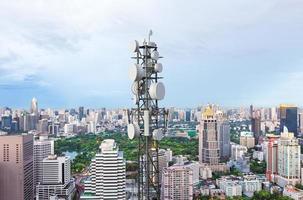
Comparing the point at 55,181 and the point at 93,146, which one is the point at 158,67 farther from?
the point at 93,146

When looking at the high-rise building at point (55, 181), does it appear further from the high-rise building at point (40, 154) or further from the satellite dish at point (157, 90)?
the satellite dish at point (157, 90)

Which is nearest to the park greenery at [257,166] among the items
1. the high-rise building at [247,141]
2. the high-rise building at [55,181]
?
the high-rise building at [247,141]

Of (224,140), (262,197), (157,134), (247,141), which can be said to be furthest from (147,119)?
(247,141)

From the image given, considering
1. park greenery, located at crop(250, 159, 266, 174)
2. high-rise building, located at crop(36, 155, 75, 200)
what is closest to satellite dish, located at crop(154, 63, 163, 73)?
high-rise building, located at crop(36, 155, 75, 200)

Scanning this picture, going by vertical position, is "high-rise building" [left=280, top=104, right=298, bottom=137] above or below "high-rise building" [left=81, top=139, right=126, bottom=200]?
above

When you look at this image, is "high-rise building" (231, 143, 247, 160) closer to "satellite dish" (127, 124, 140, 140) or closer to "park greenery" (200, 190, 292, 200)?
"park greenery" (200, 190, 292, 200)

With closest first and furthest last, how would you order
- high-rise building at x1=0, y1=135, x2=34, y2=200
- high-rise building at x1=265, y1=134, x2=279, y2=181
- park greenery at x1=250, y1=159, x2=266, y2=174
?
high-rise building at x1=0, y1=135, x2=34, y2=200, high-rise building at x1=265, y1=134, x2=279, y2=181, park greenery at x1=250, y1=159, x2=266, y2=174

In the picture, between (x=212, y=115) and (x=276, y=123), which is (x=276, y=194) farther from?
(x=276, y=123)
